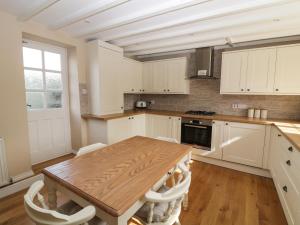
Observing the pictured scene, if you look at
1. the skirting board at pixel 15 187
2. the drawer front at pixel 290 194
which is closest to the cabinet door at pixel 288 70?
the drawer front at pixel 290 194

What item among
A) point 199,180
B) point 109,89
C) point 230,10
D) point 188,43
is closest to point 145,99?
point 109,89

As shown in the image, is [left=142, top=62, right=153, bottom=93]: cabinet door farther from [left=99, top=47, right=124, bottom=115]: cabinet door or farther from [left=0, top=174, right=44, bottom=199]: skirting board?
[left=0, top=174, right=44, bottom=199]: skirting board

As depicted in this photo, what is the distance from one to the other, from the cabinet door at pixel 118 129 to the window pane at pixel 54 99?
1.07 meters

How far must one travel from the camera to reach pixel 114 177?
1.04m

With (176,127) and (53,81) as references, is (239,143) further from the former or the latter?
(53,81)

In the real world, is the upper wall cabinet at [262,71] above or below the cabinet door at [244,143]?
above

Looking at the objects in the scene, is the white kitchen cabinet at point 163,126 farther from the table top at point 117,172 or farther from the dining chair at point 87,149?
the dining chair at point 87,149

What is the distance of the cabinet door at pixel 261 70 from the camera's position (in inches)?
101

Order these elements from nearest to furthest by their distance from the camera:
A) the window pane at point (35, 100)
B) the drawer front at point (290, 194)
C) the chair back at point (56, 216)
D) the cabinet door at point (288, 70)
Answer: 1. the chair back at point (56, 216)
2. the drawer front at point (290, 194)
3. the cabinet door at point (288, 70)
4. the window pane at point (35, 100)

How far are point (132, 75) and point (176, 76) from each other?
999mm

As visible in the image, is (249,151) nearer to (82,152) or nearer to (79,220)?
(82,152)

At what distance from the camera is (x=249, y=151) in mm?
2576

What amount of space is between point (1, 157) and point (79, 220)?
191 centimetres

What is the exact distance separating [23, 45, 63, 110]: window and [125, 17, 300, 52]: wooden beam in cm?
162
